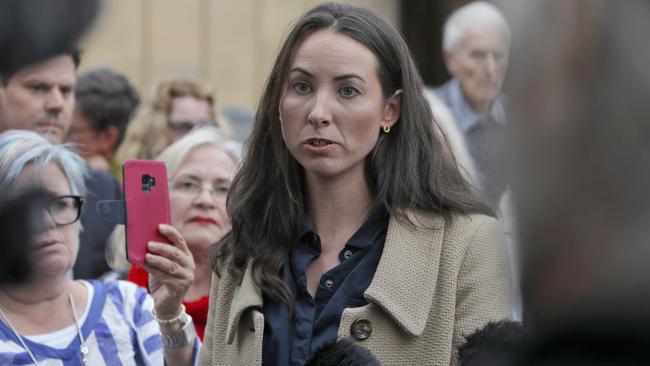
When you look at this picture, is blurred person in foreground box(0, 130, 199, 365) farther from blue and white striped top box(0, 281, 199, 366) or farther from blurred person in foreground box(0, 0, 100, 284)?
blurred person in foreground box(0, 0, 100, 284)

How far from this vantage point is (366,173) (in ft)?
9.46

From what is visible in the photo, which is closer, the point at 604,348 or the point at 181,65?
the point at 604,348

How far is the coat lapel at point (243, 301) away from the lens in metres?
2.73

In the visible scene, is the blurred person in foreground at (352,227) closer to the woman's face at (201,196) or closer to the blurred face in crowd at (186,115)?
the woman's face at (201,196)

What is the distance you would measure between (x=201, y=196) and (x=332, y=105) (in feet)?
4.51

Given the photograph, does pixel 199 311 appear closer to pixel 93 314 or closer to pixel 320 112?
pixel 93 314

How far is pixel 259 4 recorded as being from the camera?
1094cm

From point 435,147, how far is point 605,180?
2258 millimetres

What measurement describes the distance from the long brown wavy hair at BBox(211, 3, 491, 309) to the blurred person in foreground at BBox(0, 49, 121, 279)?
0.58 metres

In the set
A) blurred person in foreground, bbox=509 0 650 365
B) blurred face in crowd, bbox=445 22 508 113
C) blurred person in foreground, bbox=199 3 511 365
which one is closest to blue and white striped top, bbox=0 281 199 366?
blurred person in foreground, bbox=199 3 511 365

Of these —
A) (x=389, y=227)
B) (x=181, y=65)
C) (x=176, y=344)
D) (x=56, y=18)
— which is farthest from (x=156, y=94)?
(x=56, y=18)

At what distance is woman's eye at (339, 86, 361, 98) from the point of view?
9.09 feet

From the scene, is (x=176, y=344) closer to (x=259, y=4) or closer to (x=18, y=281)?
(x=18, y=281)

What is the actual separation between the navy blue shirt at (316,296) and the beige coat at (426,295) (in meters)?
0.04
